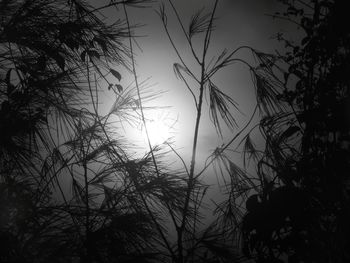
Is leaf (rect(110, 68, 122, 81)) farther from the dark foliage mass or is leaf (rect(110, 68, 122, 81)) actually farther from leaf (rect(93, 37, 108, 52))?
the dark foliage mass

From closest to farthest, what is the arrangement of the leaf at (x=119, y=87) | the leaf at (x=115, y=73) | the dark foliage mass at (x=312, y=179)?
the dark foliage mass at (x=312, y=179)
the leaf at (x=115, y=73)
the leaf at (x=119, y=87)

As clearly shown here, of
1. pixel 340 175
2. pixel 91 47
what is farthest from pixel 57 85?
pixel 340 175

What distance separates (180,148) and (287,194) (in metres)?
0.43

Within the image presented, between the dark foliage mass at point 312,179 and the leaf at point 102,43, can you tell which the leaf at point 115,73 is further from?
the dark foliage mass at point 312,179

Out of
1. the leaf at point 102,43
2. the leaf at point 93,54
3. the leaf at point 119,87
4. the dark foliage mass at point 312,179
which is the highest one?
the leaf at point 119,87

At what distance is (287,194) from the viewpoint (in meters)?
0.70

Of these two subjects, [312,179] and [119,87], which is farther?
[119,87]

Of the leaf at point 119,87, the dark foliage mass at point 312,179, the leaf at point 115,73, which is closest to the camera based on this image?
the dark foliage mass at point 312,179

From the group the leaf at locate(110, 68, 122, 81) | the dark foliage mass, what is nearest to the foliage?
the dark foliage mass

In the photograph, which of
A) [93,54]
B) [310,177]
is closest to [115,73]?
[93,54]

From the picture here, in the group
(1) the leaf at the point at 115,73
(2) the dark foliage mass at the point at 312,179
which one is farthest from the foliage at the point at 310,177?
(1) the leaf at the point at 115,73

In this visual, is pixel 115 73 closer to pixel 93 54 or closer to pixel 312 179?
pixel 93 54

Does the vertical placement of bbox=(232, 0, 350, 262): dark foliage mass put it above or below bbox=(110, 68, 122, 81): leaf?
below

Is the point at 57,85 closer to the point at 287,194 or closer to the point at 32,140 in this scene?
the point at 32,140
